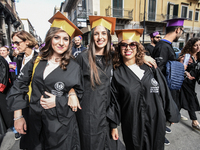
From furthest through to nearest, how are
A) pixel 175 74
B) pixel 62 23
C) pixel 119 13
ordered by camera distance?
pixel 119 13, pixel 175 74, pixel 62 23

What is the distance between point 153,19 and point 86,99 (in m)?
21.2

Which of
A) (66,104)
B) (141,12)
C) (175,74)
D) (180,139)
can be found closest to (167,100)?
(175,74)

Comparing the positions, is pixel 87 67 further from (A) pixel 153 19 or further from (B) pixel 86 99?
(A) pixel 153 19

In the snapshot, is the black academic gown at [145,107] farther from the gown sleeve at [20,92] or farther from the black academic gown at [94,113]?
the gown sleeve at [20,92]

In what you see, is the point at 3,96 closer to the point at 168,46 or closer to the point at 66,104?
the point at 66,104

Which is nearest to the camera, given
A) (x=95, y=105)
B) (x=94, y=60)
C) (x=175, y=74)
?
(x=95, y=105)

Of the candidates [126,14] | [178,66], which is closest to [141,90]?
[178,66]

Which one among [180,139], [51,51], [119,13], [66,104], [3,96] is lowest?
[180,139]

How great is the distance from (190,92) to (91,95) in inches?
101

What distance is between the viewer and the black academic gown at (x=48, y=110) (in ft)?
4.50

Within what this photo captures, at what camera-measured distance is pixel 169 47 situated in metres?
2.22

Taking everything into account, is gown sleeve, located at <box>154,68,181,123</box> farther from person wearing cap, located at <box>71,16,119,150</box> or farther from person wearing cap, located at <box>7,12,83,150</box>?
person wearing cap, located at <box>7,12,83,150</box>

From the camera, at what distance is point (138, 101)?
1.55 metres

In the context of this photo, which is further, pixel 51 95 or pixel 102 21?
pixel 102 21
